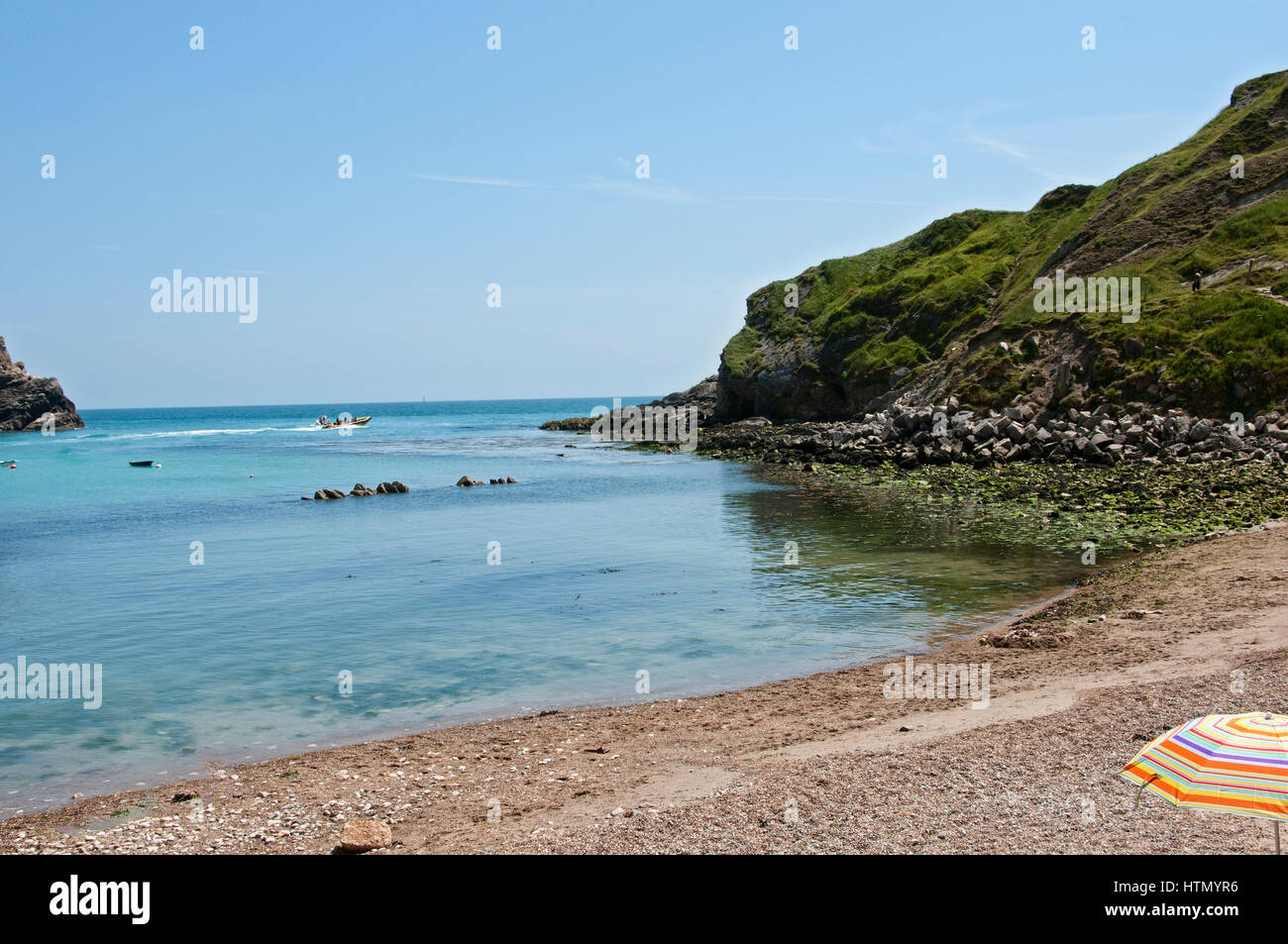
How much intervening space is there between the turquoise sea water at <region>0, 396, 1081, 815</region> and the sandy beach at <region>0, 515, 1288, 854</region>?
1485 millimetres

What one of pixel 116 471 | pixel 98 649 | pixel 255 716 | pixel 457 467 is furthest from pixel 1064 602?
pixel 116 471

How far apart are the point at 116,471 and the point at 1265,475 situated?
67283 millimetres

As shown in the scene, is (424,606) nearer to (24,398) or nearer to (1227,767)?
(1227,767)

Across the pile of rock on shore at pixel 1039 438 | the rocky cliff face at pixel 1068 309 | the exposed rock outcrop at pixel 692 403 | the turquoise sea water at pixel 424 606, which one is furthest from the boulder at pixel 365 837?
the exposed rock outcrop at pixel 692 403

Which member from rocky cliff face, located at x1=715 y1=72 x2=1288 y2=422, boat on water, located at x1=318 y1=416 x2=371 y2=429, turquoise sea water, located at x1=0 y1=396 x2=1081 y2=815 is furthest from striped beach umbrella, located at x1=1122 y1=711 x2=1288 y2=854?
boat on water, located at x1=318 y1=416 x2=371 y2=429

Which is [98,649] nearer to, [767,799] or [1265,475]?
[767,799]

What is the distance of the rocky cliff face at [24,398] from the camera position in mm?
138000

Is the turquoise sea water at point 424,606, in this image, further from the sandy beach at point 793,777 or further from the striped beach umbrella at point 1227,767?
the striped beach umbrella at point 1227,767

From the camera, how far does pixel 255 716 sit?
13797 millimetres

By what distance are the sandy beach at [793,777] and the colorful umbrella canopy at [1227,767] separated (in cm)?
164

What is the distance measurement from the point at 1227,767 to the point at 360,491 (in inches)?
1800

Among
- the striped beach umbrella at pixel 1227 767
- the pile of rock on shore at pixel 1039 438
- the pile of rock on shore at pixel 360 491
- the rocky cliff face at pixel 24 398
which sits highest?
the rocky cliff face at pixel 24 398

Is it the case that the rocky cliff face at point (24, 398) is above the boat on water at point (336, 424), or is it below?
above

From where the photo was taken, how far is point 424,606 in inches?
834
